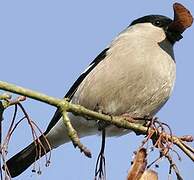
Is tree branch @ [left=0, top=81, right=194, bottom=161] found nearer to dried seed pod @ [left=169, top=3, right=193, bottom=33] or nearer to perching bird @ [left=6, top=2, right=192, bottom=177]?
dried seed pod @ [left=169, top=3, right=193, bottom=33]

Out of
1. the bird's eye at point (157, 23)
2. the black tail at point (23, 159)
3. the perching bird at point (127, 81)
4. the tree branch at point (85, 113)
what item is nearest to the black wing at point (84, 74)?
the perching bird at point (127, 81)

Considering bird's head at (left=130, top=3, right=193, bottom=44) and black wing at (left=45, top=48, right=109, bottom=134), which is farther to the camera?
bird's head at (left=130, top=3, right=193, bottom=44)

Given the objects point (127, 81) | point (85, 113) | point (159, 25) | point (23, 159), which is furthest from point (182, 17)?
point (23, 159)

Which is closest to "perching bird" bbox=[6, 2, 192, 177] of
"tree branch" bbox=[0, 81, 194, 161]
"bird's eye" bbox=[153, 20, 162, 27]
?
"bird's eye" bbox=[153, 20, 162, 27]

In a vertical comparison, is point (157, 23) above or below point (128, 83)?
above

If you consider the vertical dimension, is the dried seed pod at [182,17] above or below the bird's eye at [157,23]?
above

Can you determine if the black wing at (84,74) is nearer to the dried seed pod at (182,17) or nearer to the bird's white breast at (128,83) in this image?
the bird's white breast at (128,83)

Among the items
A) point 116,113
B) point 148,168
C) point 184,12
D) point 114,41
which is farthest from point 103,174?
point 114,41

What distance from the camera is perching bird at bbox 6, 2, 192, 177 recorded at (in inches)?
160

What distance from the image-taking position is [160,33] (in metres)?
4.77

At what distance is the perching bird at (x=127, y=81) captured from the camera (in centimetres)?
407

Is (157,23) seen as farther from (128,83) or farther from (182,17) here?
(182,17)

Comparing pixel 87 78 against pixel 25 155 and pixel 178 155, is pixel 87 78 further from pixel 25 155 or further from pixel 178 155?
pixel 178 155

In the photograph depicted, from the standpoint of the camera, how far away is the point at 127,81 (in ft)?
13.3
